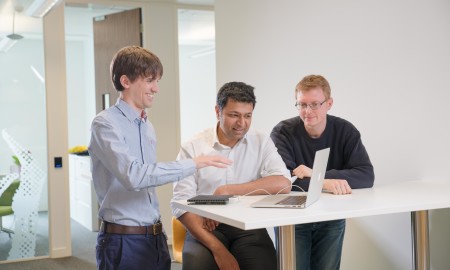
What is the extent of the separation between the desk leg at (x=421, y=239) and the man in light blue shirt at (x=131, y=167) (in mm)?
922

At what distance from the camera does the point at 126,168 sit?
6.20 feet

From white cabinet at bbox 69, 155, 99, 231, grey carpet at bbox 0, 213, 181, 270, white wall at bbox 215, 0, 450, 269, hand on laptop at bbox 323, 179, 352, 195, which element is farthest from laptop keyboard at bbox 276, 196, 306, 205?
white cabinet at bbox 69, 155, 99, 231

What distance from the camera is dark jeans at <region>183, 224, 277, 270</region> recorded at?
88.4 inches

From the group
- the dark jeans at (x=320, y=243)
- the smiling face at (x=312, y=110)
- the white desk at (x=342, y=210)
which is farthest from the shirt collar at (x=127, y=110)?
the dark jeans at (x=320, y=243)

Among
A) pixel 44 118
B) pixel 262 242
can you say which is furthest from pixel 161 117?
pixel 262 242

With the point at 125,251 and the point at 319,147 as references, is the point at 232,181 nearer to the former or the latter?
the point at 319,147

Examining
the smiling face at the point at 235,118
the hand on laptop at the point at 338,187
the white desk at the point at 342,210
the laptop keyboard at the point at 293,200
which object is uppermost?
the smiling face at the point at 235,118

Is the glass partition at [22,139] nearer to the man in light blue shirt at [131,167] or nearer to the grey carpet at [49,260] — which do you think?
the grey carpet at [49,260]

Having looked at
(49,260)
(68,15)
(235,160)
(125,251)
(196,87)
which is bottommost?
(49,260)

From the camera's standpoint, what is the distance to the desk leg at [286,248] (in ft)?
6.55

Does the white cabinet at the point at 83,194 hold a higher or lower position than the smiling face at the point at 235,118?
lower

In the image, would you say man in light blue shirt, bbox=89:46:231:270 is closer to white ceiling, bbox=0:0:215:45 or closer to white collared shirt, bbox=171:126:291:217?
white collared shirt, bbox=171:126:291:217

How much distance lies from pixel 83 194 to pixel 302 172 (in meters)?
4.99

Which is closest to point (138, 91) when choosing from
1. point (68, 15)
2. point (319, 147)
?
point (319, 147)
